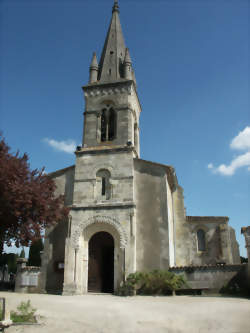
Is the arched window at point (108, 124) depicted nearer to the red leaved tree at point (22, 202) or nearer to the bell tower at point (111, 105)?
the bell tower at point (111, 105)

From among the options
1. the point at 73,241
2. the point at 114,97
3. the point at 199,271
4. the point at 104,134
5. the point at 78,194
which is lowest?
the point at 199,271

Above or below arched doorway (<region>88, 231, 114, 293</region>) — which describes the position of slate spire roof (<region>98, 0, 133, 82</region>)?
above

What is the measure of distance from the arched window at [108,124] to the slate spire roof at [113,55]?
7.92ft

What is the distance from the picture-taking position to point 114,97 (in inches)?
848

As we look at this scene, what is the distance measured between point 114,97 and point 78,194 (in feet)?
23.8

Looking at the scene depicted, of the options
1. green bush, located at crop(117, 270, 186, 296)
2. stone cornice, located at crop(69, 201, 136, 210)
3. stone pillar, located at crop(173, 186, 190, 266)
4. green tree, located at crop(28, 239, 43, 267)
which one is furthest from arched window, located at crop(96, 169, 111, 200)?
green tree, located at crop(28, 239, 43, 267)

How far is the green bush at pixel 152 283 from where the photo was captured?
15.6 meters

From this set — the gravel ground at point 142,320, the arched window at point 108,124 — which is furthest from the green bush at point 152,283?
the arched window at point 108,124

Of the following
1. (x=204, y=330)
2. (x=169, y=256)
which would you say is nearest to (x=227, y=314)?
(x=204, y=330)

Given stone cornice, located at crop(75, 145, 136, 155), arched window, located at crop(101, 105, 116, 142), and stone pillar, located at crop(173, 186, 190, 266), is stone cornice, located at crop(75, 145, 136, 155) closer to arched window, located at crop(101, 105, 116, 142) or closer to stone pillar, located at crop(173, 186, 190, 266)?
arched window, located at crop(101, 105, 116, 142)

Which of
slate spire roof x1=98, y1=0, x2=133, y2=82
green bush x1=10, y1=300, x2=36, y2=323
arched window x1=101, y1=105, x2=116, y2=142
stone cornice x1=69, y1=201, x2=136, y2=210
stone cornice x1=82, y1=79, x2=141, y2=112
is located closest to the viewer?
green bush x1=10, y1=300, x2=36, y2=323

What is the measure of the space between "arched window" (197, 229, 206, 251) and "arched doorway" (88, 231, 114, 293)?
908cm

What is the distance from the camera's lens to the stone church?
56.9 feet

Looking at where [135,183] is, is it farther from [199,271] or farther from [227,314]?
[227,314]
